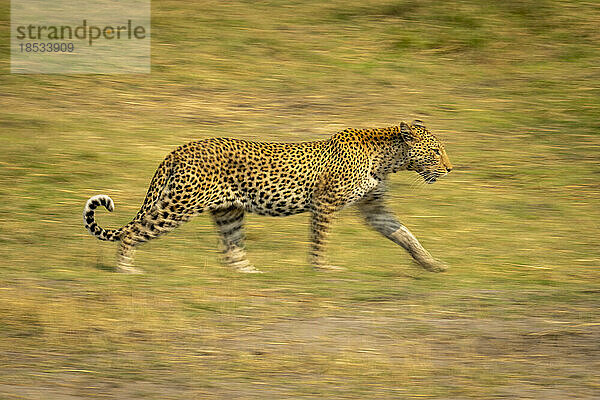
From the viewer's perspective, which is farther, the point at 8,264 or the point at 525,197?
the point at 525,197

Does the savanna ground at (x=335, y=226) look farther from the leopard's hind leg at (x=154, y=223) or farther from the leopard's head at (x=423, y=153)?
the leopard's head at (x=423, y=153)

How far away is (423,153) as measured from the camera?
11242 mm

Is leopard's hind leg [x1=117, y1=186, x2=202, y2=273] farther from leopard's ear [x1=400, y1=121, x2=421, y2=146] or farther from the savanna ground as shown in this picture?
leopard's ear [x1=400, y1=121, x2=421, y2=146]

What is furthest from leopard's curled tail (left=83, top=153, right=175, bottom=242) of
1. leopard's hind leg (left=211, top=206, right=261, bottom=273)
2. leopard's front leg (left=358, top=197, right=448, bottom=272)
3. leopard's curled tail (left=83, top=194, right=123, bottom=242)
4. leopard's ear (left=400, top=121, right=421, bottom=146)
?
leopard's ear (left=400, top=121, right=421, bottom=146)

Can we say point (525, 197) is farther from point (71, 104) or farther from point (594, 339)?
point (71, 104)

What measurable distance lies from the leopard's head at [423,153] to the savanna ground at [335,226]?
916mm

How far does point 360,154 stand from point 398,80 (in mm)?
8910

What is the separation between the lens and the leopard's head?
11172mm

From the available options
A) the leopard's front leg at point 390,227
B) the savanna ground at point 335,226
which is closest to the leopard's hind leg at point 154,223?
the savanna ground at point 335,226

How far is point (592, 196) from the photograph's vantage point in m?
14.6

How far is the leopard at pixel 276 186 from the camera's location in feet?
33.8

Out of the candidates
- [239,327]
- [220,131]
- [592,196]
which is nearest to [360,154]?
[239,327]

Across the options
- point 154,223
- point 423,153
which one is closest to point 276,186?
point 154,223

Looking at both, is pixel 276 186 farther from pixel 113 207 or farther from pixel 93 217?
pixel 93 217
